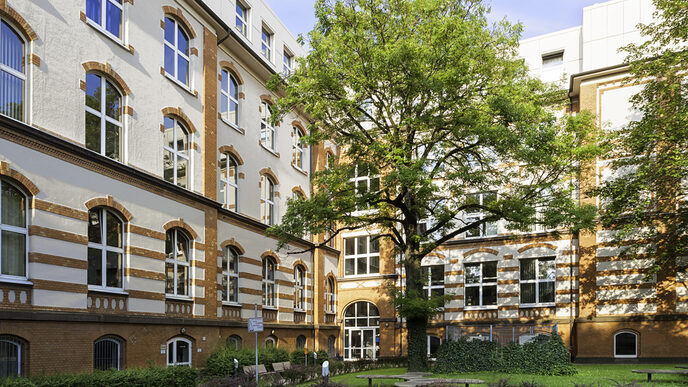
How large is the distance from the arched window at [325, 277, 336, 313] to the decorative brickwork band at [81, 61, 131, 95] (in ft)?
62.4

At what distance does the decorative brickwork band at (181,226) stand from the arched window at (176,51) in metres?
5.02

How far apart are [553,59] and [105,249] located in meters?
25.4

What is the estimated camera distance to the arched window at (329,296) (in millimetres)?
33431

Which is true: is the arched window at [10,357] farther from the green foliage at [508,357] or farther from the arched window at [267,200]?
the arched window at [267,200]

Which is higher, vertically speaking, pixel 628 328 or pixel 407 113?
pixel 407 113

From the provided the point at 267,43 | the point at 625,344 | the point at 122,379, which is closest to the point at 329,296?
the point at 267,43

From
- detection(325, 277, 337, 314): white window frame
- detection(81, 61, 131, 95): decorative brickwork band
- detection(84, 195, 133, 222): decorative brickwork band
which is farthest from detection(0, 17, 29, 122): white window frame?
detection(325, 277, 337, 314): white window frame

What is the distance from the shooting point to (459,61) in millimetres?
17578

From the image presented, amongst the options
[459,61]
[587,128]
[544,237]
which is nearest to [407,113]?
[459,61]

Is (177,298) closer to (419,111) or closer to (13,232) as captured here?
(13,232)

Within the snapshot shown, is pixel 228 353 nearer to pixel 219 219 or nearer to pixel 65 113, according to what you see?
pixel 219 219

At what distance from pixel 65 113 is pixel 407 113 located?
10260 mm

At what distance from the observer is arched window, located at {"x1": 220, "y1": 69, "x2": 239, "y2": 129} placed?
23875 mm

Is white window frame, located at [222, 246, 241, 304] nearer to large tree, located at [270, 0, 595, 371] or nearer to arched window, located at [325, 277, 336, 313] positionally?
large tree, located at [270, 0, 595, 371]
